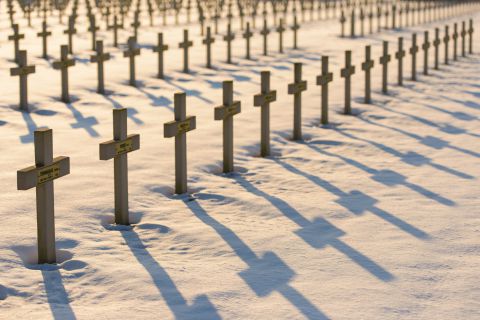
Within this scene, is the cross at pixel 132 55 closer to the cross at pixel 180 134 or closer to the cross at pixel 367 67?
the cross at pixel 367 67

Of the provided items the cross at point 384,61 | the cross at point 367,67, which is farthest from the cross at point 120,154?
the cross at point 384,61

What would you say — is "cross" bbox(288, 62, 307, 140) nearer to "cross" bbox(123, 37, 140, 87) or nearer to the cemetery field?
the cemetery field

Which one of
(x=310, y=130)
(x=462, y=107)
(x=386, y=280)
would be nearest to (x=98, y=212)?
(x=386, y=280)

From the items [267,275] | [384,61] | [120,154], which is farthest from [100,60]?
[267,275]

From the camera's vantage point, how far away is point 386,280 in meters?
6.55

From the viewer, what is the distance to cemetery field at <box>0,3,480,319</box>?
244 inches

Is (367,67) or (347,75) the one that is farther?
(367,67)

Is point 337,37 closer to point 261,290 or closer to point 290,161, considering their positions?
point 290,161

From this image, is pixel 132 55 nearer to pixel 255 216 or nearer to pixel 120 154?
pixel 255 216

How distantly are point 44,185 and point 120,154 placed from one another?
121 cm

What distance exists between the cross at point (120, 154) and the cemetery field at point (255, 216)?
170 millimetres

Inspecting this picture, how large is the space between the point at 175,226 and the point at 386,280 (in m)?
2.21

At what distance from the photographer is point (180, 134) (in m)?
9.20

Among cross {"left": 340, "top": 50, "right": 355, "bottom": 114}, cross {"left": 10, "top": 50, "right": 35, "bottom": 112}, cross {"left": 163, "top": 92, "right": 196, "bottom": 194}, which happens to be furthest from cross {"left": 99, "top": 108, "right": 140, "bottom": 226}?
cross {"left": 340, "top": 50, "right": 355, "bottom": 114}
